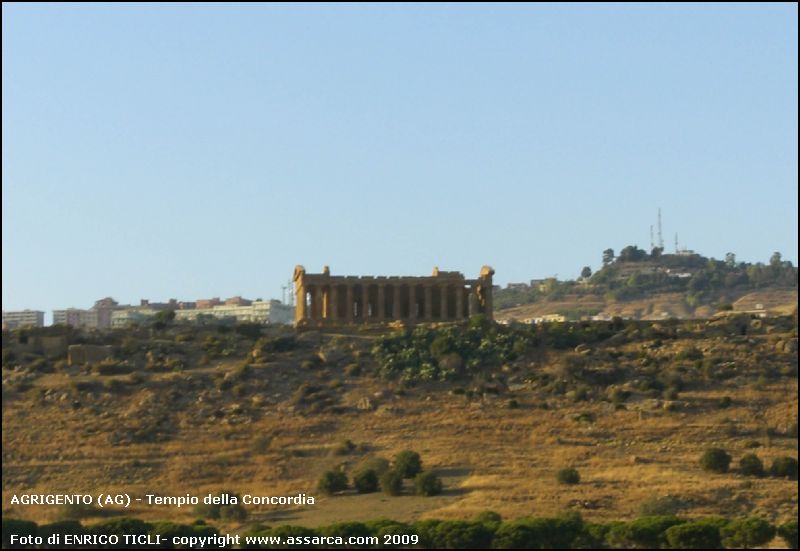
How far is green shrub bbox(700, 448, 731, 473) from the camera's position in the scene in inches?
→ 1989

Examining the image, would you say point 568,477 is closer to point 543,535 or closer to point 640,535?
point 640,535

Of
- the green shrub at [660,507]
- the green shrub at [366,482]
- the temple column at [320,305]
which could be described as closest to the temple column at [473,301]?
the temple column at [320,305]

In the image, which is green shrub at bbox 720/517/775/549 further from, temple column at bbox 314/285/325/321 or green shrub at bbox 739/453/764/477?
temple column at bbox 314/285/325/321

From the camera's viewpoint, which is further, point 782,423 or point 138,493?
point 782,423

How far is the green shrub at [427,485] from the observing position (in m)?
48.9

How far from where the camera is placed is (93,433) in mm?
58312

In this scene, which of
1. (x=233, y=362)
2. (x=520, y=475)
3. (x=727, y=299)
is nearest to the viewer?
(x=520, y=475)

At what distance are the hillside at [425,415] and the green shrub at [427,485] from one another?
1.20 feet

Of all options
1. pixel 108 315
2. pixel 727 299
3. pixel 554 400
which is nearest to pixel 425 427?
pixel 554 400

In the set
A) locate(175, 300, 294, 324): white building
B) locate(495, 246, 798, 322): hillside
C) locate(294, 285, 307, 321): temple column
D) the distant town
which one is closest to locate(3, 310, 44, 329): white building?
the distant town

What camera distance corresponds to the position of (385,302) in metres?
76.2

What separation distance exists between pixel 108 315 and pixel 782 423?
357ft

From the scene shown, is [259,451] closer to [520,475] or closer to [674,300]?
[520,475]

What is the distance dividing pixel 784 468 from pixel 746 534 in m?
10.5
